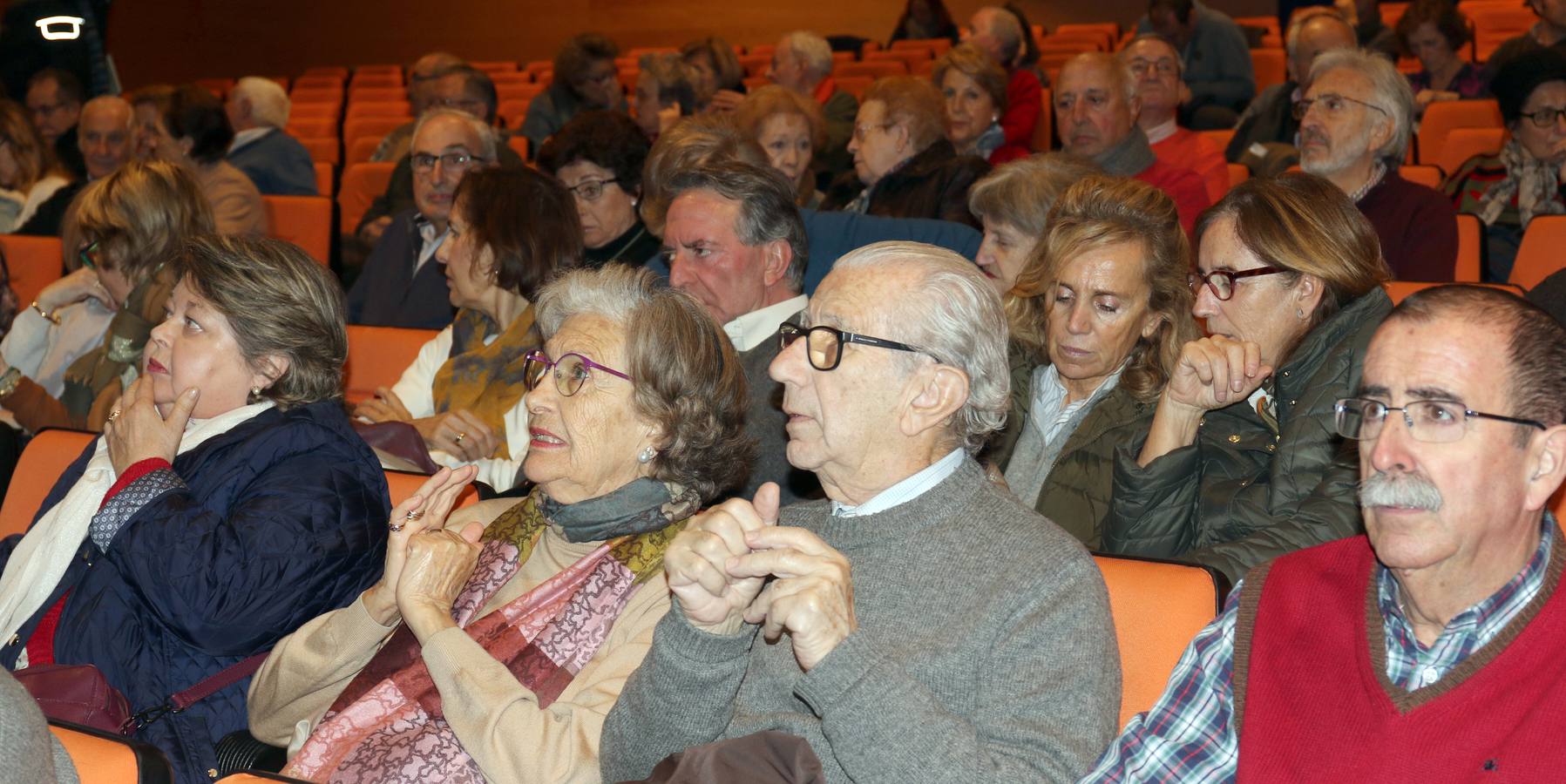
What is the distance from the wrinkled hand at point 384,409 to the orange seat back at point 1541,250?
288 cm

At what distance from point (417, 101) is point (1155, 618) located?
6.24 m

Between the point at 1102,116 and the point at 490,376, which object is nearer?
the point at 490,376

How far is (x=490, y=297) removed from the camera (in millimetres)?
3643

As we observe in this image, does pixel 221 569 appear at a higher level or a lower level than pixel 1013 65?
higher

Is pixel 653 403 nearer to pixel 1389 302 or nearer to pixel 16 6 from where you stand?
pixel 1389 302

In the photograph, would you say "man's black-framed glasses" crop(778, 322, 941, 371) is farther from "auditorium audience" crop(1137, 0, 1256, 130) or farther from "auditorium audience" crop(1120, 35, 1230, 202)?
"auditorium audience" crop(1137, 0, 1256, 130)

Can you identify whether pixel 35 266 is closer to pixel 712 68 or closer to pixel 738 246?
pixel 738 246

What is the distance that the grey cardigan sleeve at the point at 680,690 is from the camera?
1.74 meters

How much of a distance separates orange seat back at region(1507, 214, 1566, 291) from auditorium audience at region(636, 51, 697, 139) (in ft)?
13.2

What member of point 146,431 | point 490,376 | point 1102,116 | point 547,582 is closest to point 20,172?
point 490,376

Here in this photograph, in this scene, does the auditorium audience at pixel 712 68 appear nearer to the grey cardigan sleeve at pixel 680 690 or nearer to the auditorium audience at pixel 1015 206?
the auditorium audience at pixel 1015 206

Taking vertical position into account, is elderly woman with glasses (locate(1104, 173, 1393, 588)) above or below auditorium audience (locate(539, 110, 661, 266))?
above

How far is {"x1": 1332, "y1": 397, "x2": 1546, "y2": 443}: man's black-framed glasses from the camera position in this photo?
4.93 ft

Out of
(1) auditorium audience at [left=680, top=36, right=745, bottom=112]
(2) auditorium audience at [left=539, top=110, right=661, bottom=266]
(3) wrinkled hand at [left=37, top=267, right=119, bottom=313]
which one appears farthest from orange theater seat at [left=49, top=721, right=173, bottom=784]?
(1) auditorium audience at [left=680, top=36, right=745, bottom=112]
